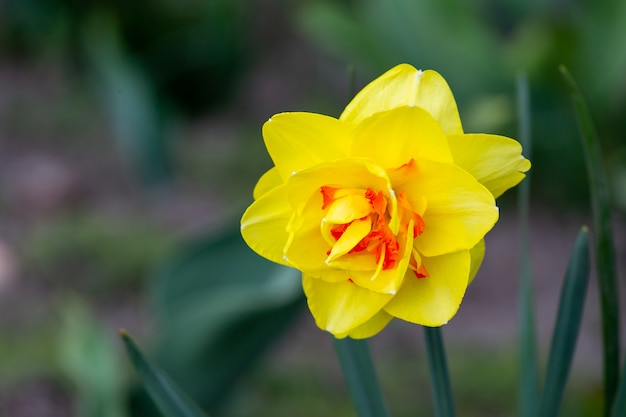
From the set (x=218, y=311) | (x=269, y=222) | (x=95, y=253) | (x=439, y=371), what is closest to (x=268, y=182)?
(x=269, y=222)

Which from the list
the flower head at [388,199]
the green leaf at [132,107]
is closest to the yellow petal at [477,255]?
the flower head at [388,199]

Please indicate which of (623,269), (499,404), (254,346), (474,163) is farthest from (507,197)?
(474,163)

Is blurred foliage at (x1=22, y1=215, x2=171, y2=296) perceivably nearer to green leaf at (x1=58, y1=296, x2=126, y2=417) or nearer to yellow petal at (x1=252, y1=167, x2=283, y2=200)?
green leaf at (x1=58, y1=296, x2=126, y2=417)

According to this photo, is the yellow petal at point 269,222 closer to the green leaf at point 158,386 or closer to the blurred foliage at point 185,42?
the green leaf at point 158,386

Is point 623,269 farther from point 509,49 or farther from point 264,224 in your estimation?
point 264,224

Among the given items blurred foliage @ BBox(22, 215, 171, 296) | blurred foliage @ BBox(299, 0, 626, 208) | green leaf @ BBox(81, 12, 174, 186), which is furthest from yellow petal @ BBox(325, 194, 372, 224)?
green leaf @ BBox(81, 12, 174, 186)

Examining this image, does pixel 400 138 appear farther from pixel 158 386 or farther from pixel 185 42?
pixel 185 42
